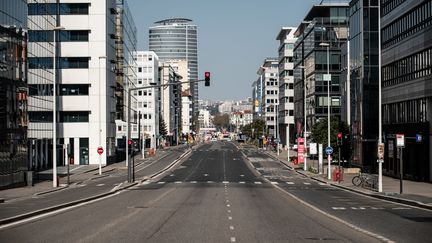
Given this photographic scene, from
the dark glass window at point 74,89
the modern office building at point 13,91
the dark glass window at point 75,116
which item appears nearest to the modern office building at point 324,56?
the dark glass window at point 75,116

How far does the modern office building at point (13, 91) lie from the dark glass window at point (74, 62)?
119 feet

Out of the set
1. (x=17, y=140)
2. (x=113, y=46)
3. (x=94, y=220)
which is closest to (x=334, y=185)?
(x=17, y=140)

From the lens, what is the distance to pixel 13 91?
47375mm

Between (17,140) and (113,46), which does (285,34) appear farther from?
(17,140)

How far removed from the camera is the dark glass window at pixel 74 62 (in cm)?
8694

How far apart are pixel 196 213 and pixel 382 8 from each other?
41682 mm

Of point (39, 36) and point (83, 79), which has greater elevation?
point (39, 36)

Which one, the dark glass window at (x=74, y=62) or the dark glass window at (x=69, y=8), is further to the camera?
the dark glass window at (x=74, y=62)

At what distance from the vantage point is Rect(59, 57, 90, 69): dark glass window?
86.9 meters

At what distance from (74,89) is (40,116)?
14015 mm

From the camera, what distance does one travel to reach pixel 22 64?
4941 cm

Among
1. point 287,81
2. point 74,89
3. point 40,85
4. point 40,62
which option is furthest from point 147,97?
point 40,85

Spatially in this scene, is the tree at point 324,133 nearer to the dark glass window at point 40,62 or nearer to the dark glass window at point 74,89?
the dark glass window at point 74,89

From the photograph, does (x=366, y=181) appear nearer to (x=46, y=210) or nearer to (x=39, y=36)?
(x=46, y=210)
